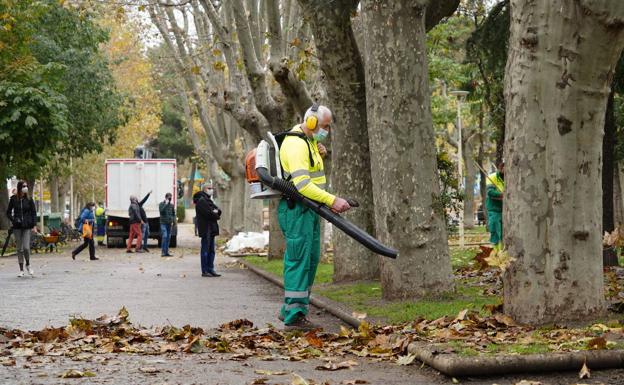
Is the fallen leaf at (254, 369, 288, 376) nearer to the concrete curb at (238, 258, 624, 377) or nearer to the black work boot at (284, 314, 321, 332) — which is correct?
the concrete curb at (238, 258, 624, 377)

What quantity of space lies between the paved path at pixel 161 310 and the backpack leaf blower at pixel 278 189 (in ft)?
3.94

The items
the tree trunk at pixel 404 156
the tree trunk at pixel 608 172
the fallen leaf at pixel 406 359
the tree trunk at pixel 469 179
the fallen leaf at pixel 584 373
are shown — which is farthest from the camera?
the tree trunk at pixel 469 179

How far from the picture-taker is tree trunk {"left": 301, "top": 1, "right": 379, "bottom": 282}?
47.0ft

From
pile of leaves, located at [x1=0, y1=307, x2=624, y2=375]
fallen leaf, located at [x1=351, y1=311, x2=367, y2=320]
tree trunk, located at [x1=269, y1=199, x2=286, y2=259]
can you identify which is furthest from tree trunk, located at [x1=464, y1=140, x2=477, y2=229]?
pile of leaves, located at [x1=0, y1=307, x2=624, y2=375]

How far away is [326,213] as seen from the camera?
31.4 feet

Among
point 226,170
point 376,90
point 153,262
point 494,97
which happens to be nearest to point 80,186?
point 226,170

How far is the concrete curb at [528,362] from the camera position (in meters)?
6.89

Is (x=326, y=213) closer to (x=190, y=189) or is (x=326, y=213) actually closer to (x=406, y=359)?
(x=406, y=359)

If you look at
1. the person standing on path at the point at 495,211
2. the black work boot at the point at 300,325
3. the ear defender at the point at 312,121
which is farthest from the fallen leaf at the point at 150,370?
the person standing on path at the point at 495,211

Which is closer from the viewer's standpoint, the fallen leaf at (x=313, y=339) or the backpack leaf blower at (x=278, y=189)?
the fallen leaf at (x=313, y=339)

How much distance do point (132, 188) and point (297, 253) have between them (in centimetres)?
2868

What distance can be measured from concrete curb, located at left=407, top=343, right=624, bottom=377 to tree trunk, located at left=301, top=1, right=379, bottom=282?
24.7 ft

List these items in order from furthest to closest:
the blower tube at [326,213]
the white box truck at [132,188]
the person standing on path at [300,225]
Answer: the white box truck at [132,188] → the person standing on path at [300,225] → the blower tube at [326,213]

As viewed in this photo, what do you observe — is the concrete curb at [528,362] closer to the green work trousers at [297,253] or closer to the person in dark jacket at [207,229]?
the green work trousers at [297,253]
